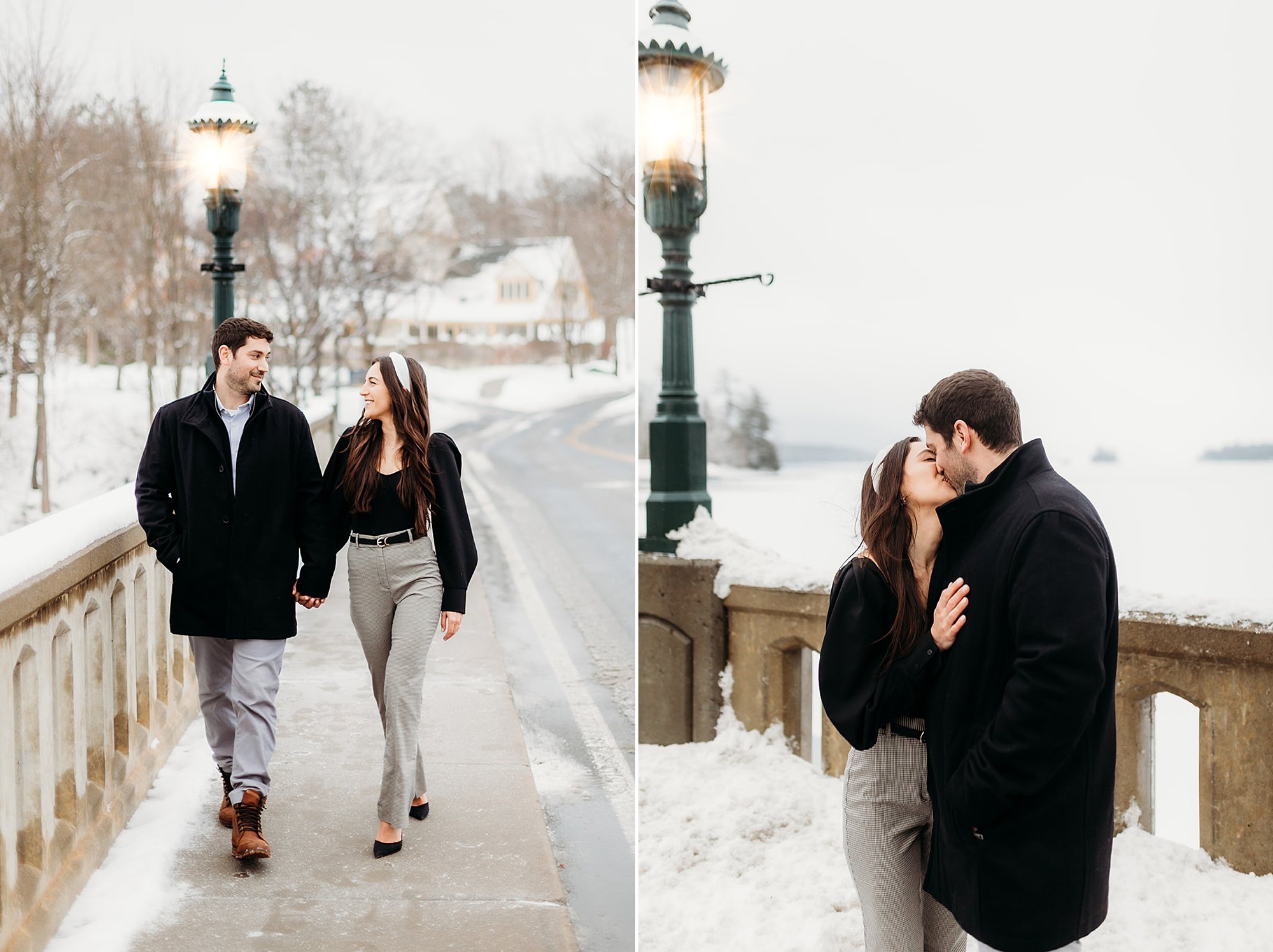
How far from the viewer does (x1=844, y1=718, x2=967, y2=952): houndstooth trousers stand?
2713mm

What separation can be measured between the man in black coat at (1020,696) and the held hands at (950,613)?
0.02 m

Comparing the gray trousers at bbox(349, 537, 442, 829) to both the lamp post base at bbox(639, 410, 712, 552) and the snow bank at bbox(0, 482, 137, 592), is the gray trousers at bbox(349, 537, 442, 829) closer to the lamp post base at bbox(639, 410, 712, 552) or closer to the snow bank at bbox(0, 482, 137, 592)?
the snow bank at bbox(0, 482, 137, 592)

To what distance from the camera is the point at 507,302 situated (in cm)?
5575

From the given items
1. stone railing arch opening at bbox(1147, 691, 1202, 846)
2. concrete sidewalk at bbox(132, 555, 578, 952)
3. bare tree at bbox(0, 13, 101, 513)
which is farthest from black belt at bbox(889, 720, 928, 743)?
bare tree at bbox(0, 13, 101, 513)

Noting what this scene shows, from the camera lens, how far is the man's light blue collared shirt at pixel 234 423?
4.05 m

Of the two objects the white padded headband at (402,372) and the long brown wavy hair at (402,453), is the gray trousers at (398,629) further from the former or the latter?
the white padded headband at (402,372)

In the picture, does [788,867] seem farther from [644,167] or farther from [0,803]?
[644,167]

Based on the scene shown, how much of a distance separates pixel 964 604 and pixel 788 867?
104 inches

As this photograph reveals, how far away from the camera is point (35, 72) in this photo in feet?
66.3

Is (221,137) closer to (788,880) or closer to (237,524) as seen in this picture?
(237,524)

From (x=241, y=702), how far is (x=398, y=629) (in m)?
0.61

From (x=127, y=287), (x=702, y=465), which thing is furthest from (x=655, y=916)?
(x=127, y=287)

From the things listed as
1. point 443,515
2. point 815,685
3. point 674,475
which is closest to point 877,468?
point 443,515

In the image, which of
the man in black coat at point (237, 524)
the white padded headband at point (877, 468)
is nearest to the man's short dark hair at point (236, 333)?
the man in black coat at point (237, 524)
